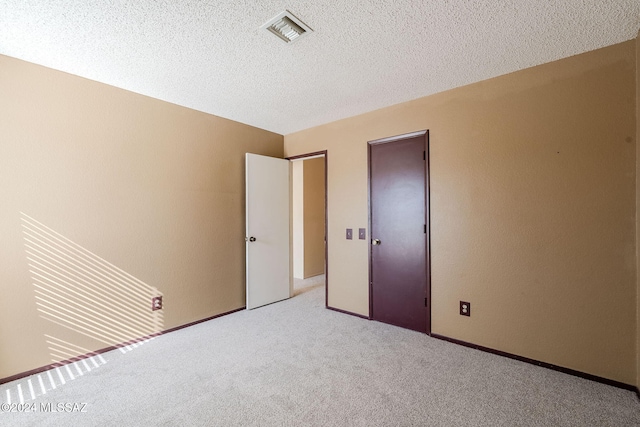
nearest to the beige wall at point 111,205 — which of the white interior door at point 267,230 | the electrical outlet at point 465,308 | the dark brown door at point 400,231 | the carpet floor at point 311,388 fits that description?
the white interior door at point 267,230

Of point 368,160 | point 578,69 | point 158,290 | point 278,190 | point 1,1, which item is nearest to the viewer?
point 1,1

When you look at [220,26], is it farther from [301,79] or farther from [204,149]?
[204,149]

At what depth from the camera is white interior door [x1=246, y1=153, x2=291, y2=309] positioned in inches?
142

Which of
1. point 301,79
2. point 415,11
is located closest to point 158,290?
point 301,79

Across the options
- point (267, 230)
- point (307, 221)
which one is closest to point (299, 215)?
point (307, 221)

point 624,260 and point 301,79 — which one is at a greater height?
point 301,79

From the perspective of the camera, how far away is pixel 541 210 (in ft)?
7.43

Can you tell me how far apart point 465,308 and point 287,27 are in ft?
9.05

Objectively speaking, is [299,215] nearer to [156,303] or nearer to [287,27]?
[156,303]

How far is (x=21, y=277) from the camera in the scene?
7.02 feet

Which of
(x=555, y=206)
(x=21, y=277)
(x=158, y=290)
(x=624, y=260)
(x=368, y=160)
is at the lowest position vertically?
(x=158, y=290)

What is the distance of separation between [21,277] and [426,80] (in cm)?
370

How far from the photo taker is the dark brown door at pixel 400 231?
2896 millimetres

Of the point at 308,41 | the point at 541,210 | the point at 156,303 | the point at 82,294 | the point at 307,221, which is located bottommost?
the point at 156,303
